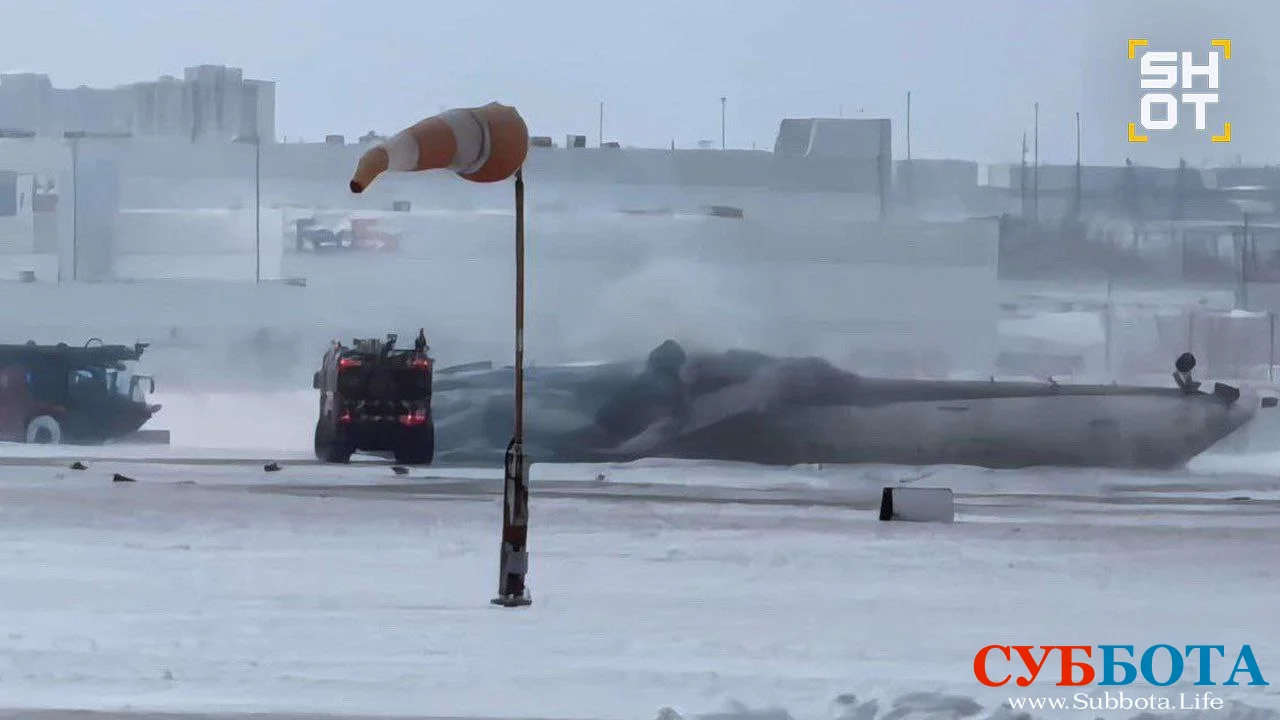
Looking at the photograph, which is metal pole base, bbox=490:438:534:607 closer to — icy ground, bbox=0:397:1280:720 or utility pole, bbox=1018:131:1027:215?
icy ground, bbox=0:397:1280:720

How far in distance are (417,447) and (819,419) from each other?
947cm

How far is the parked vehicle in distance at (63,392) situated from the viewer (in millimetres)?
32781

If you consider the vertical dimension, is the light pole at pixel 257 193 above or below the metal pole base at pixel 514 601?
above

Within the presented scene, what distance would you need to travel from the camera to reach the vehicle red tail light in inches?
1171

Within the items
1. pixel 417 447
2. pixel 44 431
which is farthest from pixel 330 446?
pixel 44 431

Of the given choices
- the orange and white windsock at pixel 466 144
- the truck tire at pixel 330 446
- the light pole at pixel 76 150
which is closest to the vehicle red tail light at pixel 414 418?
the truck tire at pixel 330 446

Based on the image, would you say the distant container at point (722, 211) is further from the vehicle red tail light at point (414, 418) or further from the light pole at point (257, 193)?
the vehicle red tail light at point (414, 418)

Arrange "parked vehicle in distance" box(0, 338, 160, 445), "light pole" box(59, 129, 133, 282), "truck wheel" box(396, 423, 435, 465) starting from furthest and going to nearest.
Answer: "light pole" box(59, 129, 133, 282), "parked vehicle in distance" box(0, 338, 160, 445), "truck wheel" box(396, 423, 435, 465)

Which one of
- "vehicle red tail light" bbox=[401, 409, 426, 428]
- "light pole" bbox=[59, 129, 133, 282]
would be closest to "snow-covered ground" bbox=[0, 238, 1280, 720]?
"vehicle red tail light" bbox=[401, 409, 426, 428]

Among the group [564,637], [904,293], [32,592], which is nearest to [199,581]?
[32,592]

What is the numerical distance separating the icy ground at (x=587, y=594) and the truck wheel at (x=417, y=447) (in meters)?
1.68

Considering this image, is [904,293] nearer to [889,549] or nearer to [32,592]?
[889,549]

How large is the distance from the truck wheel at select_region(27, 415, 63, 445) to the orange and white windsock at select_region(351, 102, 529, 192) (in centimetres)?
2082

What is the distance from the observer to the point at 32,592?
1602 centimetres
